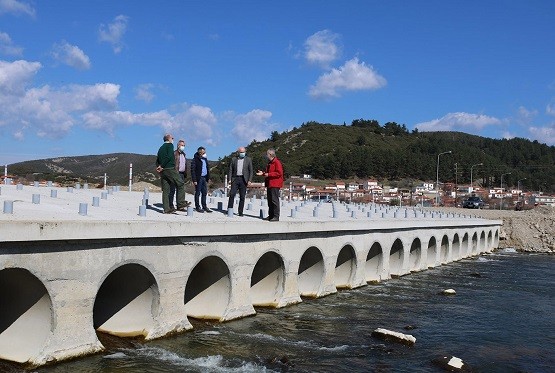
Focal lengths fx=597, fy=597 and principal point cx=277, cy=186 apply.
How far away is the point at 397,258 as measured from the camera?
2864cm

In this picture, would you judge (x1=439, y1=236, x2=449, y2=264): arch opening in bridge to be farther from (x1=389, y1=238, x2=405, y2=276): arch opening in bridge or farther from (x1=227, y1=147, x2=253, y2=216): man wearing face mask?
(x1=227, y1=147, x2=253, y2=216): man wearing face mask

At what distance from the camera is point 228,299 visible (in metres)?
15.4

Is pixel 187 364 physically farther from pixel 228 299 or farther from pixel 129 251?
pixel 228 299

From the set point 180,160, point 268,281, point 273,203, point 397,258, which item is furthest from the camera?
point 397,258

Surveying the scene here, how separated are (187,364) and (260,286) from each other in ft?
22.1

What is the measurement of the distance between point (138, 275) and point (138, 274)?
25mm

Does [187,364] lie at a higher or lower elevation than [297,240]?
lower

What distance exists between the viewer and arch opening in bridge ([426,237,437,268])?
111 ft

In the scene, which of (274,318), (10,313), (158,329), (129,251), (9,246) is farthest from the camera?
(274,318)

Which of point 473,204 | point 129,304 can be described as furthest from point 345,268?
point 473,204

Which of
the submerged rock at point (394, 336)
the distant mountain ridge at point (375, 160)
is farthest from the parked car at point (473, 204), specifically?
the submerged rock at point (394, 336)

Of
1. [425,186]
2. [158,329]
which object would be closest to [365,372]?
[158,329]

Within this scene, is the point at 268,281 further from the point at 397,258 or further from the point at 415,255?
the point at 415,255

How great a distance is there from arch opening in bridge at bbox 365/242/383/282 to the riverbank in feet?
105
